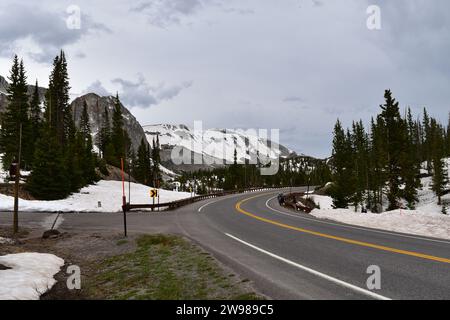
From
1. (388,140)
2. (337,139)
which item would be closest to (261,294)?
(388,140)

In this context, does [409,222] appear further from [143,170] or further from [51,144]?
[143,170]

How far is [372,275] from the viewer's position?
23.0 feet

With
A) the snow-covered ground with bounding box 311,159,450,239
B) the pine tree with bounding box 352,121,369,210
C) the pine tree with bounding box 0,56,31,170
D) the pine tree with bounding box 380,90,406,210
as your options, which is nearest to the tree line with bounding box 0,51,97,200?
the pine tree with bounding box 0,56,31,170

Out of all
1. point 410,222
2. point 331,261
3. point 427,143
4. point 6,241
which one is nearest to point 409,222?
point 410,222

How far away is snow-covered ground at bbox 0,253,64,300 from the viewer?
6.88m

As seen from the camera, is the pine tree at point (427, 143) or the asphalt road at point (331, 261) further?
the pine tree at point (427, 143)

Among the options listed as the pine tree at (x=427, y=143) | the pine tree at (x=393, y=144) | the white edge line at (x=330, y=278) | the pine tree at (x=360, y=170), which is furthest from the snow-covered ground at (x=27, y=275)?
the pine tree at (x=427, y=143)

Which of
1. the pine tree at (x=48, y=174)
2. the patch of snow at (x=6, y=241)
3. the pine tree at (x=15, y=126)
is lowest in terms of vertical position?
the patch of snow at (x=6, y=241)

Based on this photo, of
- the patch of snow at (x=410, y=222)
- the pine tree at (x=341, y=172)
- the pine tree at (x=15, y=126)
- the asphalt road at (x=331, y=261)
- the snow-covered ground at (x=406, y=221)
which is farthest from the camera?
the pine tree at (x=341, y=172)

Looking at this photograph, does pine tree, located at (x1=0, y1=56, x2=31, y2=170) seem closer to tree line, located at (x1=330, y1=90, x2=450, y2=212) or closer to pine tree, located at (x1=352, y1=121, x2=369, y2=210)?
tree line, located at (x1=330, y1=90, x2=450, y2=212)

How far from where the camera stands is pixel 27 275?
27.1 feet

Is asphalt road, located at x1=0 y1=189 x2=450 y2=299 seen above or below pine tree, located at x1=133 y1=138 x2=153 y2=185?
below

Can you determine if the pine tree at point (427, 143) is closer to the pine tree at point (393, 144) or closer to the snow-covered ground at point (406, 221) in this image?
the pine tree at point (393, 144)

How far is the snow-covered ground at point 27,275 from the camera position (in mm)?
6883
